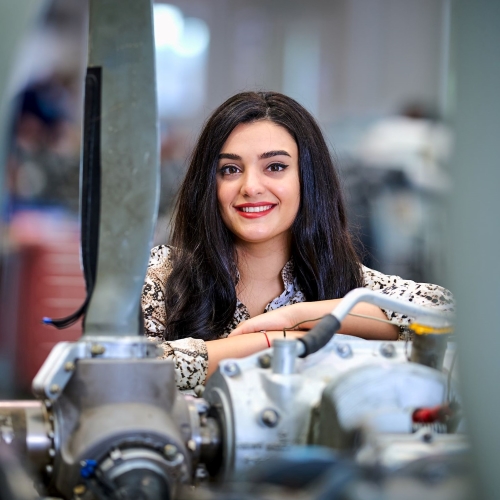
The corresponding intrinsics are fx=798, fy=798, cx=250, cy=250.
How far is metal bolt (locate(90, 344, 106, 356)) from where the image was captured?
2.56 feet

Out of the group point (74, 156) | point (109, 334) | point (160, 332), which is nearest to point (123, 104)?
point (109, 334)

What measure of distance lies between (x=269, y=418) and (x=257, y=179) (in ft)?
3.38

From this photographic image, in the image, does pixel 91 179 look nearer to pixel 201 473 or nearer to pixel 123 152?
pixel 123 152

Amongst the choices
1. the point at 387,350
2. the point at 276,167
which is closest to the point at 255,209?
the point at 276,167

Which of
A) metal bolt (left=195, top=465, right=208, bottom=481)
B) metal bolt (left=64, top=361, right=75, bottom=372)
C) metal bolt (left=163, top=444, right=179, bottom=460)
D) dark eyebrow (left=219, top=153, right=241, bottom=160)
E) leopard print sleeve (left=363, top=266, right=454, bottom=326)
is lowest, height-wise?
metal bolt (left=195, top=465, right=208, bottom=481)

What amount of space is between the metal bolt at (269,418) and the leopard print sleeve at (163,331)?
595mm

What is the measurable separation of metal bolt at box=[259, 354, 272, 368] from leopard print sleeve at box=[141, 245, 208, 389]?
53cm

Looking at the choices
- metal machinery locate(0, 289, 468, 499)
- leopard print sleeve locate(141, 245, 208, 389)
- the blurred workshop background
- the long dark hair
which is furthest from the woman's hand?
the blurred workshop background

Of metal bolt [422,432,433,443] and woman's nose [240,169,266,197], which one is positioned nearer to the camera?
metal bolt [422,432,433,443]

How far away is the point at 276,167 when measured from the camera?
1.83 meters

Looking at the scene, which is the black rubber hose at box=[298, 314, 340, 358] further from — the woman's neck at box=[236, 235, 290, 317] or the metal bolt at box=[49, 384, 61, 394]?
the woman's neck at box=[236, 235, 290, 317]

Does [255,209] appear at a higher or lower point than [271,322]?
higher

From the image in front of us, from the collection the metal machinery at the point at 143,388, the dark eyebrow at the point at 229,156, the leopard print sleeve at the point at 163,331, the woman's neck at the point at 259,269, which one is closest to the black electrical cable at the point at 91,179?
the metal machinery at the point at 143,388

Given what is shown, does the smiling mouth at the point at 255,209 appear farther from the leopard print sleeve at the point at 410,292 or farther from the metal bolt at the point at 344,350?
the metal bolt at the point at 344,350
